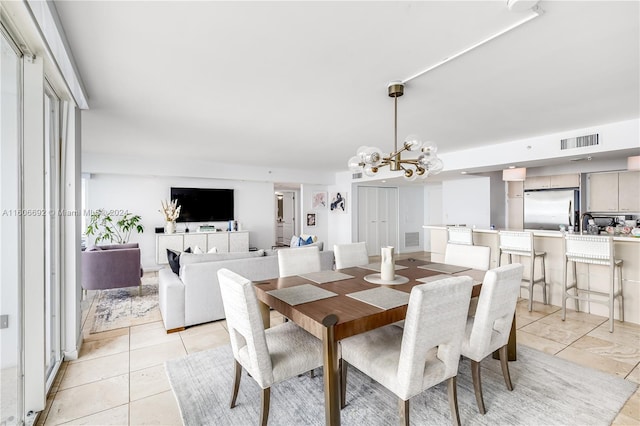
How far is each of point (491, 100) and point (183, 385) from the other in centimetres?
353

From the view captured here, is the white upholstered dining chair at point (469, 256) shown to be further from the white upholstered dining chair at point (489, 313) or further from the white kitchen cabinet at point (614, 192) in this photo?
the white kitchen cabinet at point (614, 192)

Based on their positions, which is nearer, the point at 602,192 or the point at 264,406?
the point at 264,406

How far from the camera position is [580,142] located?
383 cm

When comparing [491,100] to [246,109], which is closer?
[491,100]

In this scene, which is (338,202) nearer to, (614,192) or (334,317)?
(614,192)

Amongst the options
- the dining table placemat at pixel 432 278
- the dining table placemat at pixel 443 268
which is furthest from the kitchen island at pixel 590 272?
the dining table placemat at pixel 432 278

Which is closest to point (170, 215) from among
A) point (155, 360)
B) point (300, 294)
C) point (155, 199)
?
point (155, 199)

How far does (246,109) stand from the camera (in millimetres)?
3244

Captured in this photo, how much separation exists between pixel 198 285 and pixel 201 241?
359cm

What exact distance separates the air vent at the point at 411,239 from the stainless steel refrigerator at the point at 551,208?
3.26 m

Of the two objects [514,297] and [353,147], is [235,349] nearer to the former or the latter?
[514,297]

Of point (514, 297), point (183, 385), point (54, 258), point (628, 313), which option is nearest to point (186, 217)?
point (54, 258)

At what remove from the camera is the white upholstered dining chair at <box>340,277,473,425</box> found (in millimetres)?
1492

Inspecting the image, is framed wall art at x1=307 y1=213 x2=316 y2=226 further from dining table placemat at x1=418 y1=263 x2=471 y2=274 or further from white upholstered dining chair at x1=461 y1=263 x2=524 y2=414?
white upholstered dining chair at x1=461 y1=263 x2=524 y2=414
